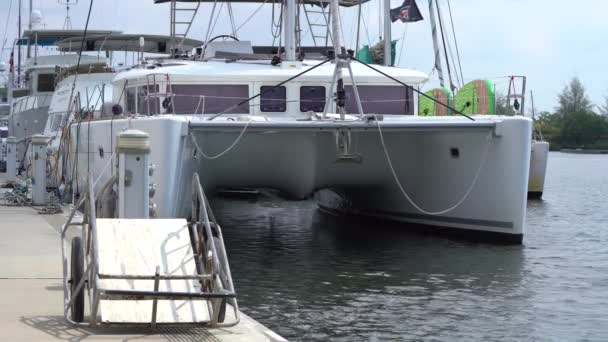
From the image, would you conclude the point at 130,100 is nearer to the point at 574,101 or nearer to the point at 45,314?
the point at 45,314

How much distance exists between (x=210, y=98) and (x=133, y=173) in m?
6.71

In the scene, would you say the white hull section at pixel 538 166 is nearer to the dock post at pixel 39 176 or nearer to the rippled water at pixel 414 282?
the rippled water at pixel 414 282

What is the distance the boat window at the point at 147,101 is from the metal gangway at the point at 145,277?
7178 millimetres

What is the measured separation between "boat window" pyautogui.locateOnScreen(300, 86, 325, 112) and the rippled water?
7.16 feet

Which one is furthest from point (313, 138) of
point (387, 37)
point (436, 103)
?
point (387, 37)

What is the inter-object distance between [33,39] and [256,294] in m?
25.6

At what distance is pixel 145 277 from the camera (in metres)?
7.46

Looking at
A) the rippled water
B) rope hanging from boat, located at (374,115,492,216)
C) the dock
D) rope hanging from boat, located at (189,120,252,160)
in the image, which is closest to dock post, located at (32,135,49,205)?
the rippled water

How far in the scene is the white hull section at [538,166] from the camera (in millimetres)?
29125

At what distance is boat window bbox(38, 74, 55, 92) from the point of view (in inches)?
1304

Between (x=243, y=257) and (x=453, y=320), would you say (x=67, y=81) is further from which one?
(x=453, y=320)

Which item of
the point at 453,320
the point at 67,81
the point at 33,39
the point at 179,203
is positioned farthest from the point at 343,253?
the point at 33,39

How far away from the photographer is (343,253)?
15273mm

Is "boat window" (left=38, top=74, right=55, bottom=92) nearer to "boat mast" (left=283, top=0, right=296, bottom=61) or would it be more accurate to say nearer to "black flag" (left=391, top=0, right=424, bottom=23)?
"black flag" (left=391, top=0, right=424, bottom=23)
